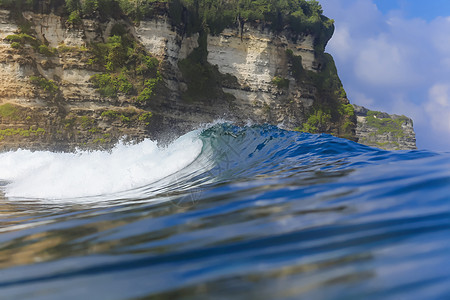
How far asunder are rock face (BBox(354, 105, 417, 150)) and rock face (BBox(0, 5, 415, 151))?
135 feet

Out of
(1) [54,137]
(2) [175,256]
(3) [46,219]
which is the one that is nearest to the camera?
(2) [175,256]

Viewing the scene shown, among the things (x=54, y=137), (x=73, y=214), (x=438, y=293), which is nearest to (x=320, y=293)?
(x=438, y=293)

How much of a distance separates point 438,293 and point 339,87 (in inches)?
1442

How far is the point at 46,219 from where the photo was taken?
9.32 ft

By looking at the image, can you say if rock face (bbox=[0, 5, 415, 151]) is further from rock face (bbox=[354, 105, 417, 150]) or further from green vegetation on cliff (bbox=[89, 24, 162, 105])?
rock face (bbox=[354, 105, 417, 150])

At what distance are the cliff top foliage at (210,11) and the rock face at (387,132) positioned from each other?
4192 cm

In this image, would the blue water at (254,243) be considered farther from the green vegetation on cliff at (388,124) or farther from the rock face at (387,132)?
the green vegetation on cliff at (388,124)

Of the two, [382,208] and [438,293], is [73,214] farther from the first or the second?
[438,293]

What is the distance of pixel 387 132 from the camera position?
71438mm

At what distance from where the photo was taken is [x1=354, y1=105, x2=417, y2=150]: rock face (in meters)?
69.4

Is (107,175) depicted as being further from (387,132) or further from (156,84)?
(387,132)

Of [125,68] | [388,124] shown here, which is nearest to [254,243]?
[125,68]

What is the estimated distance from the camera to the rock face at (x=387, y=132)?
69438 mm

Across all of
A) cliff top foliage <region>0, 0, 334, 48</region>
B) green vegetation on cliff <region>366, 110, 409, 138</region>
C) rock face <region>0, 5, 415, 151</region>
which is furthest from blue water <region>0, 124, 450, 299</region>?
green vegetation on cliff <region>366, 110, 409, 138</region>
